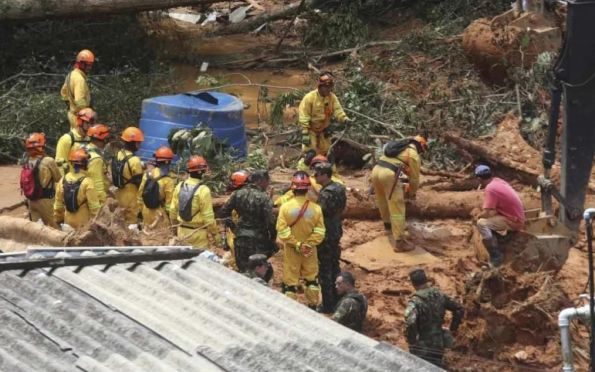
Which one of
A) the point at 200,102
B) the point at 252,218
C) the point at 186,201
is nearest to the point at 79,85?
the point at 200,102

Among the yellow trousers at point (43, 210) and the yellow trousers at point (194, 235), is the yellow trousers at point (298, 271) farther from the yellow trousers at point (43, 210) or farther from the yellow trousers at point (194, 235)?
the yellow trousers at point (43, 210)

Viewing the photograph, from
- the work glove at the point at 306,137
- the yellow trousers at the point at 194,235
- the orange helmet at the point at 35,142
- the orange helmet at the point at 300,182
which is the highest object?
the orange helmet at the point at 300,182

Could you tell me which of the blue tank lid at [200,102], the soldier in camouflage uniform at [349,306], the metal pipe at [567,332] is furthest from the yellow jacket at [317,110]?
the metal pipe at [567,332]

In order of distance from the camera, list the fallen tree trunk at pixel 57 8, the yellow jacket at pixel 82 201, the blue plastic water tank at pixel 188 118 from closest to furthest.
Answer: the yellow jacket at pixel 82 201 → the blue plastic water tank at pixel 188 118 → the fallen tree trunk at pixel 57 8

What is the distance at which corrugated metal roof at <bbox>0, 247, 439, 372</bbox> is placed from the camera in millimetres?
6035

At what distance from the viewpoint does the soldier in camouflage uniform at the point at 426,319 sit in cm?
972

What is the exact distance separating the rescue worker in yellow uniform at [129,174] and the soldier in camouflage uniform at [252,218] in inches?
63.0

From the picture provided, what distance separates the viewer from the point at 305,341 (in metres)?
6.37

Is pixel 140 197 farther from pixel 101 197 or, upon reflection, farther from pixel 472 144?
pixel 472 144

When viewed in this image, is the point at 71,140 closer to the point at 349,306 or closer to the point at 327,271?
the point at 327,271

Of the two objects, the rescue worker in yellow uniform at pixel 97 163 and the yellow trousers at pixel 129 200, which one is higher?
the rescue worker in yellow uniform at pixel 97 163

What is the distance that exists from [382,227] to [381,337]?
10.4ft

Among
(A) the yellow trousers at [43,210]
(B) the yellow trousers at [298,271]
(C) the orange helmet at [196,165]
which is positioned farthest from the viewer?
(A) the yellow trousers at [43,210]

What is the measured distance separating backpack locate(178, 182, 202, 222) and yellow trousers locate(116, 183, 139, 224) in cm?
140
